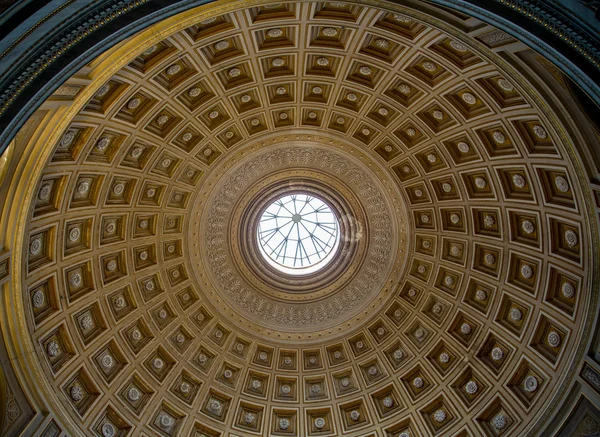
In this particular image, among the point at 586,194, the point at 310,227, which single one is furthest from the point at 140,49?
the point at 310,227

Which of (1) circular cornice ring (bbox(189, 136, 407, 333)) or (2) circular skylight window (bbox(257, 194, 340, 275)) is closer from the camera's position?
(1) circular cornice ring (bbox(189, 136, 407, 333))

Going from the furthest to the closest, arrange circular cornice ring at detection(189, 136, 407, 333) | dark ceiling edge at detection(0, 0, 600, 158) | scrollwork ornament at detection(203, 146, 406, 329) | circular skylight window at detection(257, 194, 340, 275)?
1. circular skylight window at detection(257, 194, 340, 275)
2. scrollwork ornament at detection(203, 146, 406, 329)
3. circular cornice ring at detection(189, 136, 407, 333)
4. dark ceiling edge at detection(0, 0, 600, 158)

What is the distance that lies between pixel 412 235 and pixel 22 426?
65.2ft

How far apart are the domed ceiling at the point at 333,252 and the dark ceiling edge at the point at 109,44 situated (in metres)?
4.06

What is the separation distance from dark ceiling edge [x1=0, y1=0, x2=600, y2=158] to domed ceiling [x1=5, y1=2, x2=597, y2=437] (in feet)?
13.3

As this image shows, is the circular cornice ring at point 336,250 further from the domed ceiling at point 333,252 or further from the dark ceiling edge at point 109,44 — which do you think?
the dark ceiling edge at point 109,44

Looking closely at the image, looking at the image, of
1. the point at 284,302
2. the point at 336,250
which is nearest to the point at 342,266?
the point at 336,250

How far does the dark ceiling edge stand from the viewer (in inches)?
394

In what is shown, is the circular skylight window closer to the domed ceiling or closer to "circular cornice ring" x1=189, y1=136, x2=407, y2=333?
the domed ceiling

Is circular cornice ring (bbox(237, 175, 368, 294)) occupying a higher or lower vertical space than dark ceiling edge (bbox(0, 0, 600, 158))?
lower

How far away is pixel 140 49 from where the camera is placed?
1526cm

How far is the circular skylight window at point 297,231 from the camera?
32.1 metres

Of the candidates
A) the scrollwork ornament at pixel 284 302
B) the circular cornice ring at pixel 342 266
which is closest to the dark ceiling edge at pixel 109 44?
the circular cornice ring at pixel 342 266

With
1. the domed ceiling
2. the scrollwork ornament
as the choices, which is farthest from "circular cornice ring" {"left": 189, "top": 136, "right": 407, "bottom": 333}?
the domed ceiling
